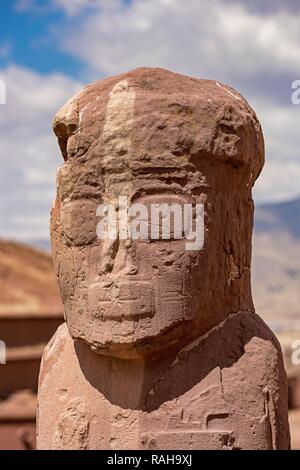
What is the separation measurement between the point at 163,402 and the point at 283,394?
1.66 feet

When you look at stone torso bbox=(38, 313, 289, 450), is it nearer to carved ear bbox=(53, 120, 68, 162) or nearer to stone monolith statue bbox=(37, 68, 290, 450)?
stone monolith statue bbox=(37, 68, 290, 450)

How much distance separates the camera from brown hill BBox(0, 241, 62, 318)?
16.4 metres

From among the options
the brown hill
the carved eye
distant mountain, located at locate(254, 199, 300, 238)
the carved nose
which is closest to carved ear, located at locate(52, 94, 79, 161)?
the carved eye

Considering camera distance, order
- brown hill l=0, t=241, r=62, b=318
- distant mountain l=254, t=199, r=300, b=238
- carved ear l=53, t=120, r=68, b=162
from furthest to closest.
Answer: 1. distant mountain l=254, t=199, r=300, b=238
2. brown hill l=0, t=241, r=62, b=318
3. carved ear l=53, t=120, r=68, b=162

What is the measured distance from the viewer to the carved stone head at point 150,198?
306 cm

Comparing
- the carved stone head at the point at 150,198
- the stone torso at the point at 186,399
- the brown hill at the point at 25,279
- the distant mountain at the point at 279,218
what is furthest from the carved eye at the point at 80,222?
the distant mountain at the point at 279,218

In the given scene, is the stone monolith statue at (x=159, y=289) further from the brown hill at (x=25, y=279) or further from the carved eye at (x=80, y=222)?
the brown hill at (x=25, y=279)

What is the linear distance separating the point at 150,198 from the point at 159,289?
1.14ft

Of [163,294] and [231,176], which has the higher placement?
[231,176]

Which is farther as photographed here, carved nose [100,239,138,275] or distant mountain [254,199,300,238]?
distant mountain [254,199,300,238]
